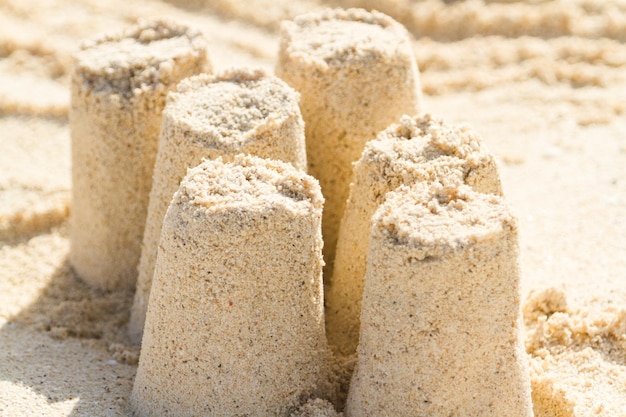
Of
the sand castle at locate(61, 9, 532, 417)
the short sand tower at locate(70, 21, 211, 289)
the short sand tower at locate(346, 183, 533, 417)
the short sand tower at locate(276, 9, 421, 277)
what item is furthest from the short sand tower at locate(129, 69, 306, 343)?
the short sand tower at locate(346, 183, 533, 417)

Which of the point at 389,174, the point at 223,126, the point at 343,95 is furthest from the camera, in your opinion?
the point at 343,95

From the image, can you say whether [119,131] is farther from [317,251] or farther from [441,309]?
[441,309]

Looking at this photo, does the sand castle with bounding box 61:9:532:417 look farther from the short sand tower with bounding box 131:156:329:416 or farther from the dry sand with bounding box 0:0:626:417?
the dry sand with bounding box 0:0:626:417

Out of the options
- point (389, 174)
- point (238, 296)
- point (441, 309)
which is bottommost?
point (238, 296)

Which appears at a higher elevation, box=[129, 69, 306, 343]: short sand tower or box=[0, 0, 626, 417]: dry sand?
box=[129, 69, 306, 343]: short sand tower

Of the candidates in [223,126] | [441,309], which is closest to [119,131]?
[223,126]

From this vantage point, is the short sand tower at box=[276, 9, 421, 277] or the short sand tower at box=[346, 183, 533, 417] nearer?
the short sand tower at box=[346, 183, 533, 417]

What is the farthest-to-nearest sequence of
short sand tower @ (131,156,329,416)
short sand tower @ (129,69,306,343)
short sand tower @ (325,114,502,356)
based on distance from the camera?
1. short sand tower @ (129,69,306,343)
2. short sand tower @ (325,114,502,356)
3. short sand tower @ (131,156,329,416)

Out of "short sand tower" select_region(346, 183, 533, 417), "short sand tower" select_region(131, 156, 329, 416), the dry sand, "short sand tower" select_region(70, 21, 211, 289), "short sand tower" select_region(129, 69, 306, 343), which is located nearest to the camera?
"short sand tower" select_region(346, 183, 533, 417)
